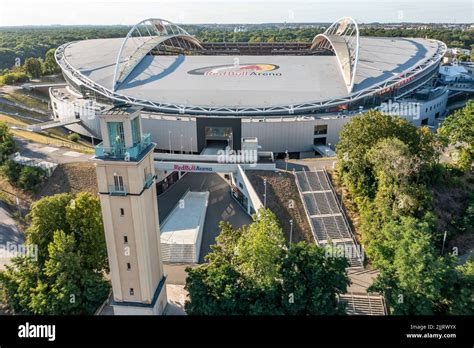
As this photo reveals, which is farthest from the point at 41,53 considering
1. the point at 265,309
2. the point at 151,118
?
the point at 265,309

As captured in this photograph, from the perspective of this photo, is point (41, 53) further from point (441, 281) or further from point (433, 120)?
Result: point (441, 281)

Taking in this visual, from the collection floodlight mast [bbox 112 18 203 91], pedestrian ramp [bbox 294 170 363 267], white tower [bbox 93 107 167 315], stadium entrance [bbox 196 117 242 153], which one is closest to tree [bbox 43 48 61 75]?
floodlight mast [bbox 112 18 203 91]

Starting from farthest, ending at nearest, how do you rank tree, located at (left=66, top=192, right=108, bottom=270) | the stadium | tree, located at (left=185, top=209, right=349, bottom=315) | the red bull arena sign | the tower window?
the stadium
the red bull arena sign
tree, located at (left=66, top=192, right=108, bottom=270)
tree, located at (left=185, top=209, right=349, bottom=315)
the tower window

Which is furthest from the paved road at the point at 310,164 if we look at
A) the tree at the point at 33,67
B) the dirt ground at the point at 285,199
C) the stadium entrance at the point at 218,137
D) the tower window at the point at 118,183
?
the tree at the point at 33,67

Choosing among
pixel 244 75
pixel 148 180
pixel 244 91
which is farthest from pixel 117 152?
pixel 244 75

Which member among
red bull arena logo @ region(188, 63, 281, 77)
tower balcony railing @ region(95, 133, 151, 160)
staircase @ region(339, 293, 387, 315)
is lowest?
staircase @ region(339, 293, 387, 315)

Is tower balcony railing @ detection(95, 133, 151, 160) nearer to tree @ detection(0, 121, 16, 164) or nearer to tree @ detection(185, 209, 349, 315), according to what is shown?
tree @ detection(185, 209, 349, 315)
